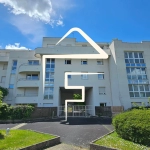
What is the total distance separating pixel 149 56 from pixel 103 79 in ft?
29.9

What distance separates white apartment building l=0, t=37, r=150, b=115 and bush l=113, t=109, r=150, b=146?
13.3 m

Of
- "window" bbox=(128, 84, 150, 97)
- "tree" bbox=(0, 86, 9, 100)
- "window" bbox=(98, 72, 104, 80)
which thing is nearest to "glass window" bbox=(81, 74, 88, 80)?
"window" bbox=(98, 72, 104, 80)

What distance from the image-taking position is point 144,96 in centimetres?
1988

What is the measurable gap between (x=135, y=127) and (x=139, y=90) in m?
16.2

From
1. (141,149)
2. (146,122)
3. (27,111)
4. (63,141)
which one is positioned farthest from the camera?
(27,111)

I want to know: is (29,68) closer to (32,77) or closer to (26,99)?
(32,77)

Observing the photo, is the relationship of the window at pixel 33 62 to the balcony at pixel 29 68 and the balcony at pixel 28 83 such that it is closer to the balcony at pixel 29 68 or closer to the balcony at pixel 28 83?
the balcony at pixel 29 68

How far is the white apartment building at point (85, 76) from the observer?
20453 millimetres

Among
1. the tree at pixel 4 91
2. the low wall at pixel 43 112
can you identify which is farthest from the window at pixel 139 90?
the tree at pixel 4 91

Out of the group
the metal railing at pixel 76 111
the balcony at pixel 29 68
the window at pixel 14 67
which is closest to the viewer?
the metal railing at pixel 76 111

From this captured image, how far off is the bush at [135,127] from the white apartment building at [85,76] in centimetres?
1331

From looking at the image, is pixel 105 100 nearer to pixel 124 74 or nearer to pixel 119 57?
pixel 124 74

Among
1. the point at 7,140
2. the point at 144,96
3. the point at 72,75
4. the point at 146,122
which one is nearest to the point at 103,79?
the point at 72,75

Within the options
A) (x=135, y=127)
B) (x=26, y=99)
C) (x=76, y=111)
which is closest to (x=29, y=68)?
(x=26, y=99)
